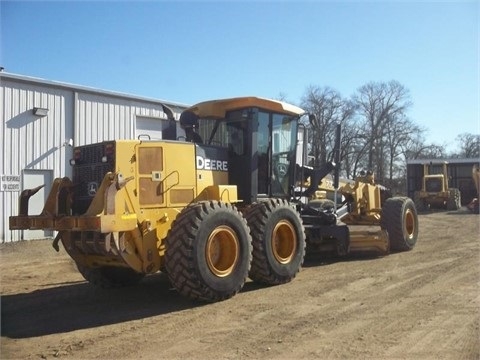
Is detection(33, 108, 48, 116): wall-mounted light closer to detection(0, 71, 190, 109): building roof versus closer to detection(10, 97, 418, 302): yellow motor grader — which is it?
detection(0, 71, 190, 109): building roof

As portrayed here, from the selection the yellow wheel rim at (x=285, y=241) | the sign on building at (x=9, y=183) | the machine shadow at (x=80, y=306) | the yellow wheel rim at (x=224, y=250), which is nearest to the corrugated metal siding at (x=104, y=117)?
the sign on building at (x=9, y=183)

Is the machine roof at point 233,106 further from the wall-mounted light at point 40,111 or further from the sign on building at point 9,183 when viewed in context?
the wall-mounted light at point 40,111

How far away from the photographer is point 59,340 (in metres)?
5.69

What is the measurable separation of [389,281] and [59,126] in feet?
40.5

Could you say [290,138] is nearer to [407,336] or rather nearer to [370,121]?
[407,336]

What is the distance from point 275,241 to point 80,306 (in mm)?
3210

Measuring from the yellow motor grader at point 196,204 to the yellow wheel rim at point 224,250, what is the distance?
1 cm

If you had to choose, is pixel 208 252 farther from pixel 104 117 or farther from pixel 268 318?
pixel 104 117

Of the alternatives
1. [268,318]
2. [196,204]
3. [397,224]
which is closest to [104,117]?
[397,224]

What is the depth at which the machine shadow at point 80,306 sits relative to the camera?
6.33 metres

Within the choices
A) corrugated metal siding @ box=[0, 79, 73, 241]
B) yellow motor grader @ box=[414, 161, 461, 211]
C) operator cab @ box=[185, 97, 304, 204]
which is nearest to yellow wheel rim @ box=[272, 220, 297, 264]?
operator cab @ box=[185, 97, 304, 204]

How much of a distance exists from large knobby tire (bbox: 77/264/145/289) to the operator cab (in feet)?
7.69

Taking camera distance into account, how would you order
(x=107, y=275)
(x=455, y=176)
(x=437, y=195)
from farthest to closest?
(x=455, y=176)
(x=437, y=195)
(x=107, y=275)

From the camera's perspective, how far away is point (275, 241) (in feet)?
27.9
